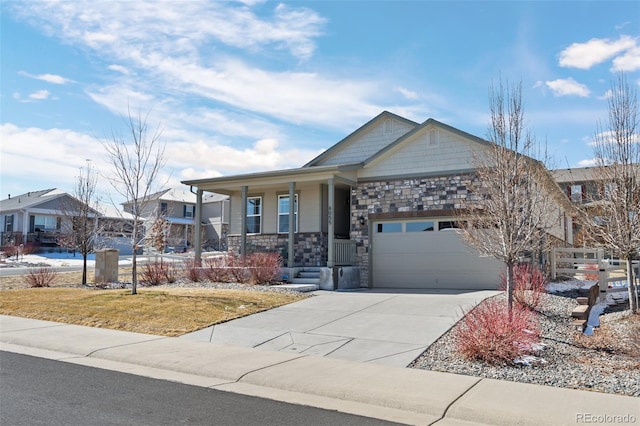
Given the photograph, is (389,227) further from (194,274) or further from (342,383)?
(342,383)

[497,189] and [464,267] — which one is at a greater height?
[497,189]

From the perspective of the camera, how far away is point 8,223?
45438 mm

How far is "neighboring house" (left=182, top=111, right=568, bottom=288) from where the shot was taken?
57.2 ft

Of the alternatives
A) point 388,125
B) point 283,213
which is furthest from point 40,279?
point 388,125

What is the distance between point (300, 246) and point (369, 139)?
17.9 ft

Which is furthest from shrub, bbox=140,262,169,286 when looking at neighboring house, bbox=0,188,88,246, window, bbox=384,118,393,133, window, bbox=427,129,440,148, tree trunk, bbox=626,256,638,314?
neighboring house, bbox=0,188,88,246

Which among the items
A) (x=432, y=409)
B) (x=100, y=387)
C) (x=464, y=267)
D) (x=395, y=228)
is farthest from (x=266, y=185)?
(x=432, y=409)

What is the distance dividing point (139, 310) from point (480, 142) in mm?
11260

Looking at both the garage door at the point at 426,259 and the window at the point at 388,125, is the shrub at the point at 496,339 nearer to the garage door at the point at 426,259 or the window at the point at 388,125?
the garage door at the point at 426,259

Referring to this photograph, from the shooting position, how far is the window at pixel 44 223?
44219mm

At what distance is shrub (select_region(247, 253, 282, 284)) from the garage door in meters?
3.69

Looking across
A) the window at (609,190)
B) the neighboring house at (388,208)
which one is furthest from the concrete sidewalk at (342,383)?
the neighboring house at (388,208)

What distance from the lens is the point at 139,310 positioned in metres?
12.8

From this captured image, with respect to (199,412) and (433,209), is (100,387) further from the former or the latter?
(433,209)
